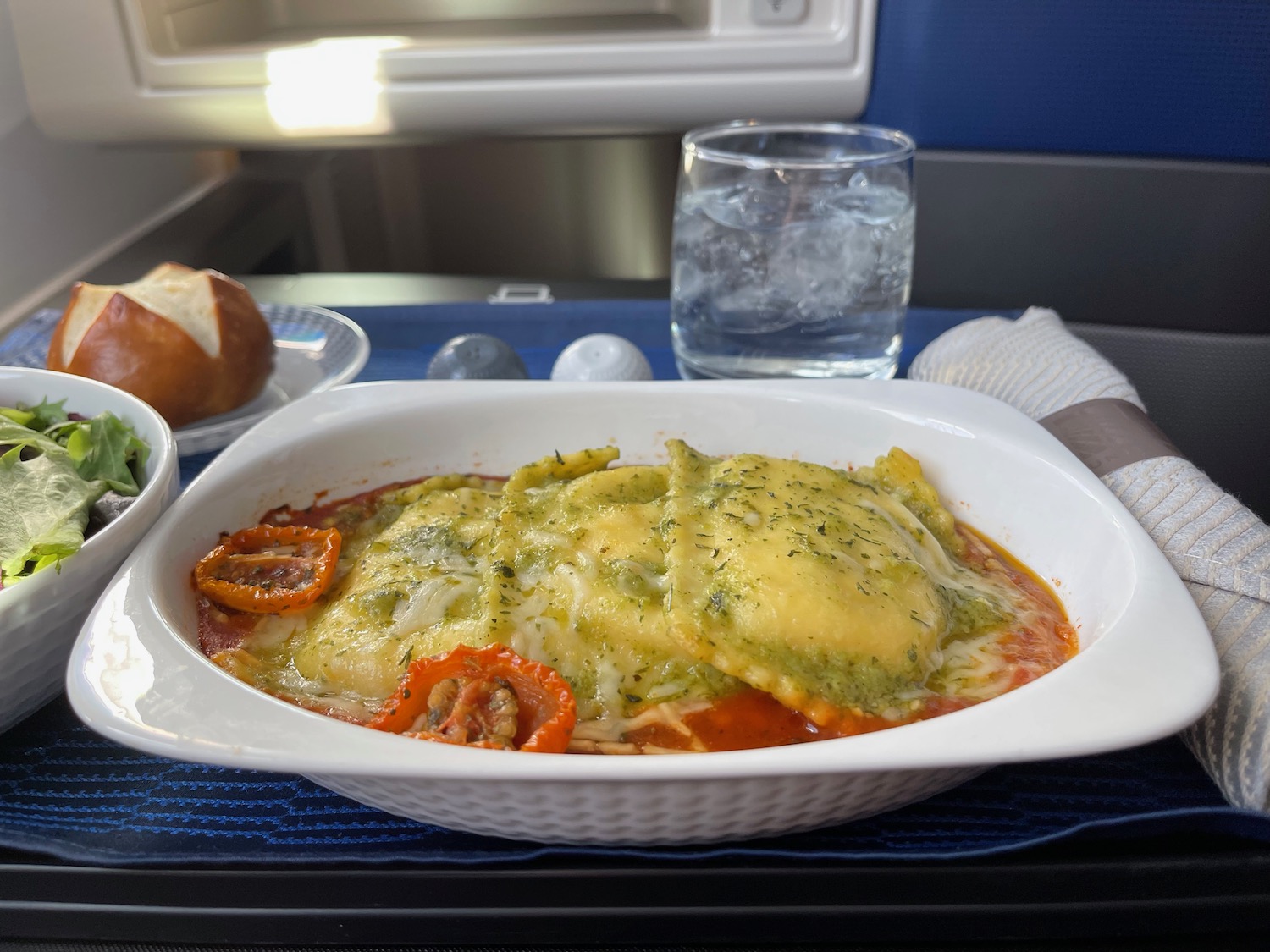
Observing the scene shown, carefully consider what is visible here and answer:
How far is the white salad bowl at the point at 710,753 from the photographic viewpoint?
0.74m

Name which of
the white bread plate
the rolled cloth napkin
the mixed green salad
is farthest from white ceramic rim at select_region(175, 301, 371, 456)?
the rolled cloth napkin

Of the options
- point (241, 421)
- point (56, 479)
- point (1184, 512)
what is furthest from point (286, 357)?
point (1184, 512)

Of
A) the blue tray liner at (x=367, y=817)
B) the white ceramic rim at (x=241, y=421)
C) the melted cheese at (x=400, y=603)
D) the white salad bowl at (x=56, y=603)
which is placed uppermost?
the white salad bowl at (x=56, y=603)

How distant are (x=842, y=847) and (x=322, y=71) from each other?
2.39 m

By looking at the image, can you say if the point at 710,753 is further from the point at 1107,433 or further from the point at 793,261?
the point at 793,261

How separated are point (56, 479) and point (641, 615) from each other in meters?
0.70

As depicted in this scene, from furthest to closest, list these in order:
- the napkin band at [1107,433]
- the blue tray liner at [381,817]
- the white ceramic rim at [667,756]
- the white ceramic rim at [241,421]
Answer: the white ceramic rim at [241,421] < the napkin band at [1107,433] < the blue tray liner at [381,817] < the white ceramic rim at [667,756]

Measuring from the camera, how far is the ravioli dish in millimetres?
952

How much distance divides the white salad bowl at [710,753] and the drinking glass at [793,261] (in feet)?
1.22

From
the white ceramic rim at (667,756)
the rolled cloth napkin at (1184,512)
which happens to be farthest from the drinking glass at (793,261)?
the white ceramic rim at (667,756)

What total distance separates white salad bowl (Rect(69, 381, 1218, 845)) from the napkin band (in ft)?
0.28

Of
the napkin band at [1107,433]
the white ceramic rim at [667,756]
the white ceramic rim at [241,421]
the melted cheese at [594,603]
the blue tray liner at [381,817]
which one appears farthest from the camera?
the white ceramic rim at [241,421]

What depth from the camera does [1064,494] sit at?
1.18m

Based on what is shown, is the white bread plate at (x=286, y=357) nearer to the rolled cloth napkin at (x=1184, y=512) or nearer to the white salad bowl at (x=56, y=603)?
the white salad bowl at (x=56, y=603)
